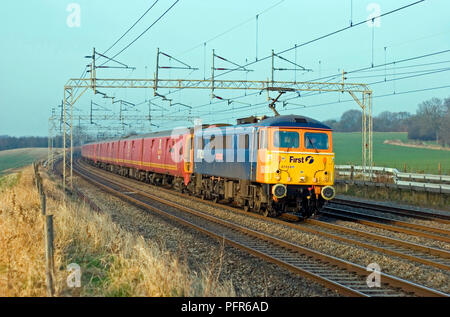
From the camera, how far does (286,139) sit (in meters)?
15.6

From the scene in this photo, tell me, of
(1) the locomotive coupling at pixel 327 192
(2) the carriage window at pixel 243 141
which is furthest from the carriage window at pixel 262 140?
(1) the locomotive coupling at pixel 327 192

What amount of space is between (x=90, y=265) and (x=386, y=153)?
197 feet

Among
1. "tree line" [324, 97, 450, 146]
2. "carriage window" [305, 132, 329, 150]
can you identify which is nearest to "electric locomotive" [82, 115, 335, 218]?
"carriage window" [305, 132, 329, 150]

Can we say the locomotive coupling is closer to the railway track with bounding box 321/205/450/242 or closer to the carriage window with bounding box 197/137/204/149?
the railway track with bounding box 321/205/450/242

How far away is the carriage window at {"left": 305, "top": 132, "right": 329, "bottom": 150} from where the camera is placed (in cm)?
1586

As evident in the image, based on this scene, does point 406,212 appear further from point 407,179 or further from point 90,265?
point 90,265

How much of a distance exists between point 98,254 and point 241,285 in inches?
113

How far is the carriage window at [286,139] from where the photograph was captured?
611 inches

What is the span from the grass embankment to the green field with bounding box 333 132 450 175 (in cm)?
3913

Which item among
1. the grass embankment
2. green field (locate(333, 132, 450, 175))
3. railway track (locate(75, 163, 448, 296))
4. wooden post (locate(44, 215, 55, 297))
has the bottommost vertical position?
railway track (locate(75, 163, 448, 296))

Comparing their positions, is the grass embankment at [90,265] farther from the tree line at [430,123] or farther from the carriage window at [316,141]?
the tree line at [430,123]

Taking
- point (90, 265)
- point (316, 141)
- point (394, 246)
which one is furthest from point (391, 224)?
point (90, 265)
